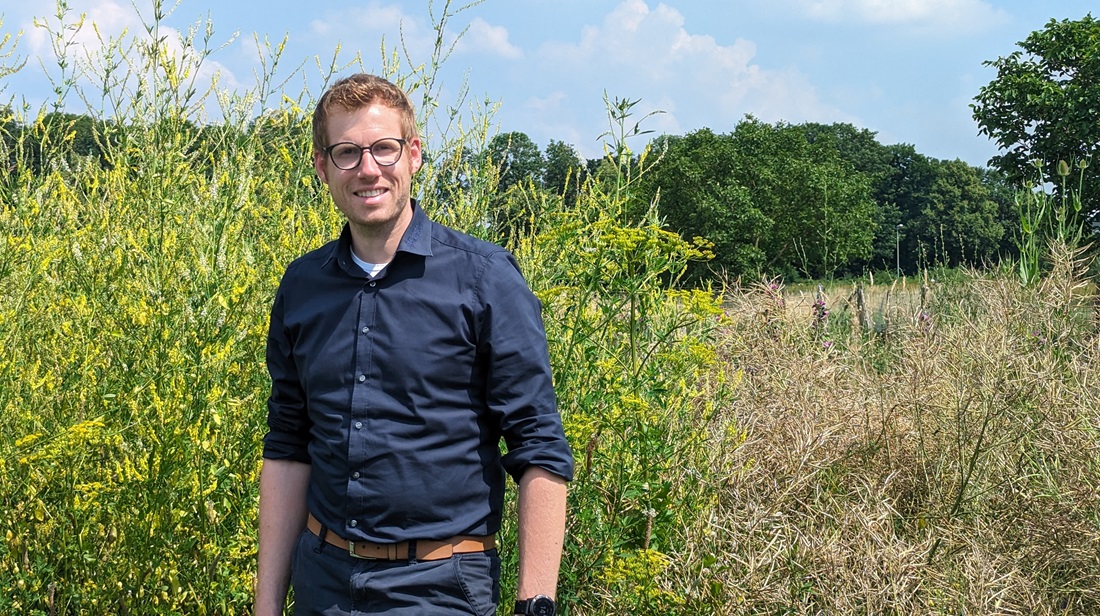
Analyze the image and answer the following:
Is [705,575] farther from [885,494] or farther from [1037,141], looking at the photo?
[1037,141]

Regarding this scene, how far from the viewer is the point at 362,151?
1871mm

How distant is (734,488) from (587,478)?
869 millimetres

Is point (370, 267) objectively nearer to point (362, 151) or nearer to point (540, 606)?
point (362, 151)

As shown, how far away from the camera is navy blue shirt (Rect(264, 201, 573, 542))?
1.82m

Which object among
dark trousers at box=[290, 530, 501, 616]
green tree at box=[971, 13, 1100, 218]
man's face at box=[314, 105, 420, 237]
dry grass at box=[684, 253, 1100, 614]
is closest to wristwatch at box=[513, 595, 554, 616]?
dark trousers at box=[290, 530, 501, 616]

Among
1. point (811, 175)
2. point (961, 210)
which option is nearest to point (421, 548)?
point (811, 175)

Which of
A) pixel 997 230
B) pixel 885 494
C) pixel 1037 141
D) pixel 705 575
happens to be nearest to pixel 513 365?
pixel 705 575

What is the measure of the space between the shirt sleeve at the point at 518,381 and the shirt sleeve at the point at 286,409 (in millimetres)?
442

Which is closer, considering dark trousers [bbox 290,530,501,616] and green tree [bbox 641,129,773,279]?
dark trousers [bbox 290,530,501,616]

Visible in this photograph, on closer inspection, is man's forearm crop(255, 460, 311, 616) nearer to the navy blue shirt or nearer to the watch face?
the navy blue shirt

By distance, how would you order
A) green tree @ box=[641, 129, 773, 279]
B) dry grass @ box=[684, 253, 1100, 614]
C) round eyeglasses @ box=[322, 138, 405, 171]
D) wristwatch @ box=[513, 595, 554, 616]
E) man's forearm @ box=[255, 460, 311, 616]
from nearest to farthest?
wristwatch @ box=[513, 595, 554, 616] < round eyeglasses @ box=[322, 138, 405, 171] < man's forearm @ box=[255, 460, 311, 616] < dry grass @ box=[684, 253, 1100, 614] < green tree @ box=[641, 129, 773, 279]

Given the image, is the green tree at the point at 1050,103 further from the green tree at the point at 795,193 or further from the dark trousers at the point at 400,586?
A: the dark trousers at the point at 400,586

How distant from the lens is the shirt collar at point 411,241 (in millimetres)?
1882

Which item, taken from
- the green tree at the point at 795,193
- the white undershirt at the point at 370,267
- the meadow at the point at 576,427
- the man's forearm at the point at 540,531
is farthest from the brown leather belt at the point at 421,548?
the green tree at the point at 795,193
